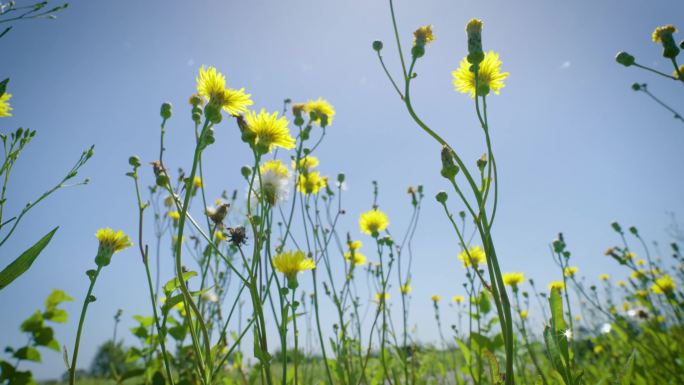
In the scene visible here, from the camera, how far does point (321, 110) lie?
7.02 feet

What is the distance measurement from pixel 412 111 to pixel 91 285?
3.49 ft

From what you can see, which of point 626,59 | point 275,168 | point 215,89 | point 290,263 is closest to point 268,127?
point 215,89

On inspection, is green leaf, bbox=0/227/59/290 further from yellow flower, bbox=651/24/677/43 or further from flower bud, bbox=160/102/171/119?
yellow flower, bbox=651/24/677/43

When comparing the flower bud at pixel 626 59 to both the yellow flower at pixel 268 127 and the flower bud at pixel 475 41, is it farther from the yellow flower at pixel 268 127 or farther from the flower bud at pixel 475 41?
the yellow flower at pixel 268 127

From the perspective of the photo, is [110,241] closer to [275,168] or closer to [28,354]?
[275,168]

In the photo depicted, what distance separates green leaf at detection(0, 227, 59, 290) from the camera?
0.88 meters

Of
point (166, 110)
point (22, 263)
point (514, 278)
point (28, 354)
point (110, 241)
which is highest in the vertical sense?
point (166, 110)

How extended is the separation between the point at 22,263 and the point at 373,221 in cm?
203

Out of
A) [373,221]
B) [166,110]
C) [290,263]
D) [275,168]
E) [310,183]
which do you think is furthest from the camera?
[373,221]

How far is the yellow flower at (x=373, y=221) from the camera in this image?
2.62 meters

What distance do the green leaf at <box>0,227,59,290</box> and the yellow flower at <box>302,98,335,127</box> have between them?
1322 mm

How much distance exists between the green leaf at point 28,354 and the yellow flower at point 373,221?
1964 millimetres

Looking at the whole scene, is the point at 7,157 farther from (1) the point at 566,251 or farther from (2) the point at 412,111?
(1) the point at 566,251

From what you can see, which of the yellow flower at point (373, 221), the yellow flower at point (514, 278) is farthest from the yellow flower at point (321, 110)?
the yellow flower at point (514, 278)
